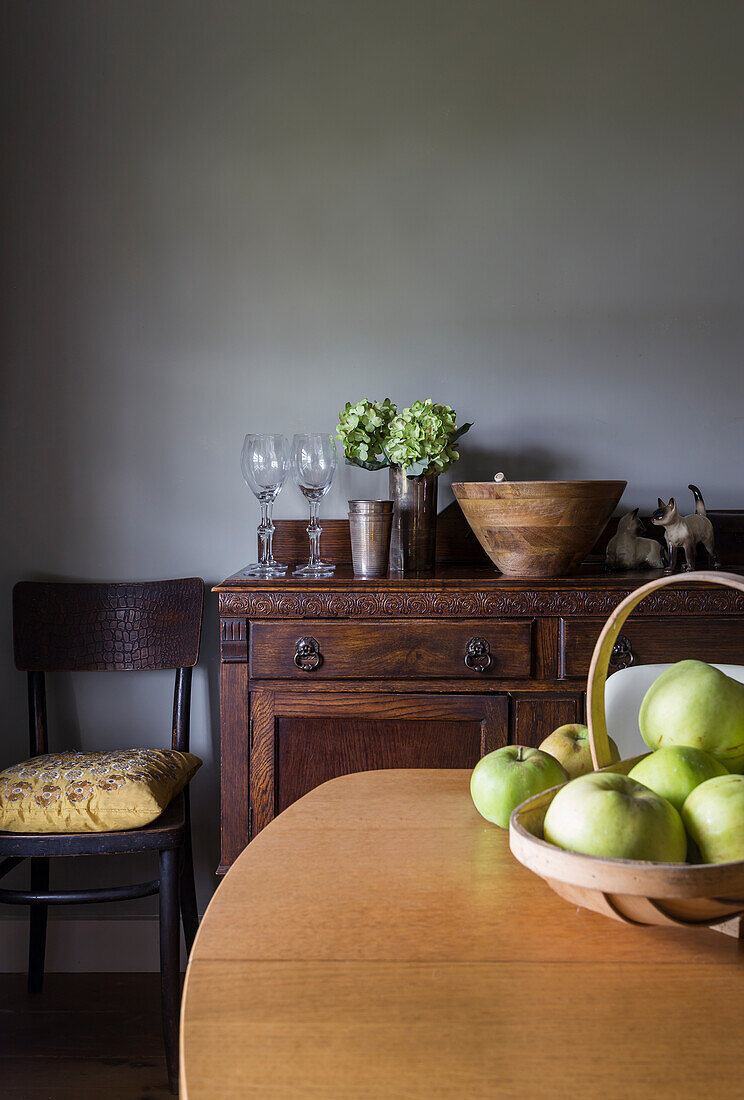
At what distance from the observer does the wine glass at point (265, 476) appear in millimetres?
2111

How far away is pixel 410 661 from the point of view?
1.88 metres

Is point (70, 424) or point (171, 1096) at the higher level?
point (70, 424)

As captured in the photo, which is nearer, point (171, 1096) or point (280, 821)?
point (280, 821)

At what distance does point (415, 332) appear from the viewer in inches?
92.5

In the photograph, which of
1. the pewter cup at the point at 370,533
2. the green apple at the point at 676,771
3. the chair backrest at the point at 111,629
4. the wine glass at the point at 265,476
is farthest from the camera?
the chair backrest at the point at 111,629

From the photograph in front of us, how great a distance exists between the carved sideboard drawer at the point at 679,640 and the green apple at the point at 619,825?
1276mm

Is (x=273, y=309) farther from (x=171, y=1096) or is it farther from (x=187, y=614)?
(x=171, y=1096)

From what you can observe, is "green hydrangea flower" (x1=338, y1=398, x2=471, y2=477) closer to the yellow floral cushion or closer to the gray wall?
the gray wall

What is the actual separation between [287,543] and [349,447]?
1.24ft

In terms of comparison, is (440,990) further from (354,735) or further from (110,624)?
(110,624)

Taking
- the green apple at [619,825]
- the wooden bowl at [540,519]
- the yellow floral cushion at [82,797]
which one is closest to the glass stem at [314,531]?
the wooden bowl at [540,519]

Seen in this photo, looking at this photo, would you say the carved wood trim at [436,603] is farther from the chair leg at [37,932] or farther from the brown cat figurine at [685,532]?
the chair leg at [37,932]

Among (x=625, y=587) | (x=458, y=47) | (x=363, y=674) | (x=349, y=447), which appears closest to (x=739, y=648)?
(x=625, y=587)

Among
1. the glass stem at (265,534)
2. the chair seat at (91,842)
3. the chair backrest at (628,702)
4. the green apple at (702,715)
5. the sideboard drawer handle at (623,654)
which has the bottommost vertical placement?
the chair seat at (91,842)
